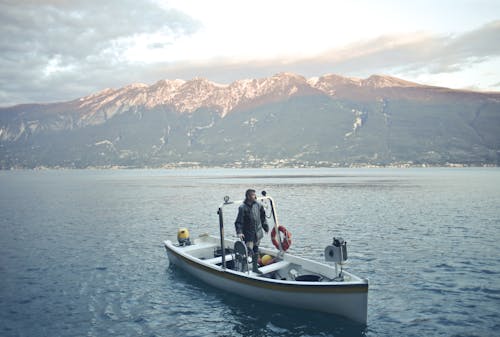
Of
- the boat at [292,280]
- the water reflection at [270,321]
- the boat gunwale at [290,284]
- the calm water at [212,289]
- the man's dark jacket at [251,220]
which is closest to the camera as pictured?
the boat gunwale at [290,284]

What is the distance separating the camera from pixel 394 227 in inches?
1399

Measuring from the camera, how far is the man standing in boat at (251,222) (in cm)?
1559

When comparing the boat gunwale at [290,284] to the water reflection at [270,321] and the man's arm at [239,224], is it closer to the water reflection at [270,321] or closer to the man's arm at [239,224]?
the water reflection at [270,321]

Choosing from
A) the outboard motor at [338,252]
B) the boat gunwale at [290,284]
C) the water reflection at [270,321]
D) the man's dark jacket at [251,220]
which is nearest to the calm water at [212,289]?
the water reflection at [270,321]

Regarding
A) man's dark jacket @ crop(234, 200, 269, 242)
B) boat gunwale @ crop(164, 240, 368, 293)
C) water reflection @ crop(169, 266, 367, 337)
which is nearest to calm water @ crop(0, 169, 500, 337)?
water reflection @ crop(169, 266, 367, 337)

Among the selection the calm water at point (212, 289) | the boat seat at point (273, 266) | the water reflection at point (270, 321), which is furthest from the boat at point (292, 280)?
the calm water at point (212, 289)

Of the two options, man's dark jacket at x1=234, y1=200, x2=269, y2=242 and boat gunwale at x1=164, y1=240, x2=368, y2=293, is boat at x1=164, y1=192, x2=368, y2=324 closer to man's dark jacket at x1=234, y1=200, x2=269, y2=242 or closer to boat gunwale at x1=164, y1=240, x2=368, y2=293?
boat gunwale at x1=164, y1=240, x2=368, y2=293

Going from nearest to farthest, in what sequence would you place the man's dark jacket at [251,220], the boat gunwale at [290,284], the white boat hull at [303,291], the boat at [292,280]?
the boat gunwale at [290,284]
the white boat hull at [303,291]
the boat at [292,280]
the man's dark jacket at [251,220]

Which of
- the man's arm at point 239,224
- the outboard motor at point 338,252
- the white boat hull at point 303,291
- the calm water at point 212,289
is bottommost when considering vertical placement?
the calm water at point 212,289

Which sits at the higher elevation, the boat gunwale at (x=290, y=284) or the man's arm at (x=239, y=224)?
the man's arm at (x=239, y=224)

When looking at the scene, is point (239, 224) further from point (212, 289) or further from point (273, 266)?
point (212, 289)

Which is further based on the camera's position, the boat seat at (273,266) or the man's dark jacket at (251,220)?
the man's dark jacket at (251,220)

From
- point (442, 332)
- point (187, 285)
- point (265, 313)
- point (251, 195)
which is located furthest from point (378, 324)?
point (187, 285)

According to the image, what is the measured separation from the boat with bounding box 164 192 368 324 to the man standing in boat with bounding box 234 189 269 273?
57 cm
